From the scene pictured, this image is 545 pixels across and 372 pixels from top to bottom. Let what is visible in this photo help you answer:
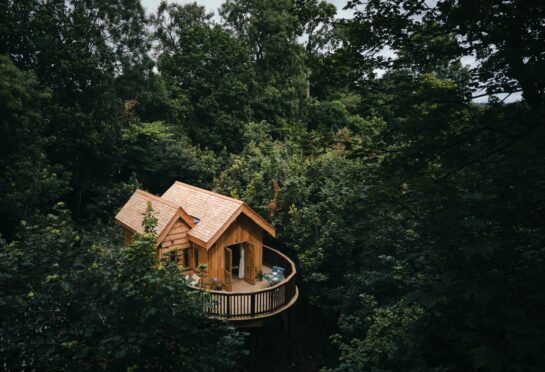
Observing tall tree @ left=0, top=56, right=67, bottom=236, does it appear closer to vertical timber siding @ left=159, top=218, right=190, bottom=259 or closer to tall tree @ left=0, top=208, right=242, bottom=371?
vertical timber siding @ left=159, top=218, right=190, bottom=259

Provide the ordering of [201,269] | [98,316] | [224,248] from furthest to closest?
[224,248]
[201,269]
[98,316]

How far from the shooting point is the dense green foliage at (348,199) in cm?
411

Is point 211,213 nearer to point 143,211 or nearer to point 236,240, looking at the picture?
point 236,240

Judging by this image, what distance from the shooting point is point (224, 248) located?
13805mm

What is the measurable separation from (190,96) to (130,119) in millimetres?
5730

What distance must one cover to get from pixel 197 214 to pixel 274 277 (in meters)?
3.90

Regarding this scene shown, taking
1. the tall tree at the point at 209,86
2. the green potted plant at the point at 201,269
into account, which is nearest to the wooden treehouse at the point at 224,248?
the green potted plant at the point at 201,269

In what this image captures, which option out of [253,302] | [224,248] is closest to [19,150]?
[224,248]

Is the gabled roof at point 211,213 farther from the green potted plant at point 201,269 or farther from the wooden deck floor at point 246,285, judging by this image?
the green potted plant at point 201,269

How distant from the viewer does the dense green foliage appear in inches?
162

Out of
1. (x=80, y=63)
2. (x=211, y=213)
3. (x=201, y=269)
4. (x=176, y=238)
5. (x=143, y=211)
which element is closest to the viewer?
(x=201, y=269)

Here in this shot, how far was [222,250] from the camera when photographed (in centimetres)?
1376

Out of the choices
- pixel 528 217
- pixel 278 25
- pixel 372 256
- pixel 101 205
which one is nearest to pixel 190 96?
pixel 278 25

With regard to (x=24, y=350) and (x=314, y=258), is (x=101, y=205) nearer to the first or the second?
(x=314, y=258)
